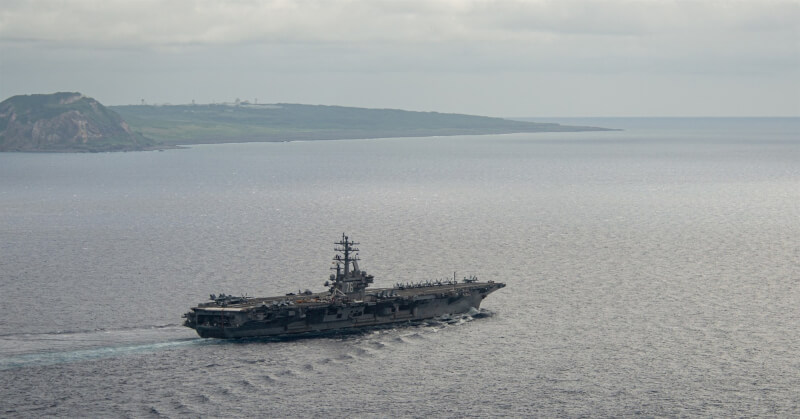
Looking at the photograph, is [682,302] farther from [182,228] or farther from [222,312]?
[182,228]

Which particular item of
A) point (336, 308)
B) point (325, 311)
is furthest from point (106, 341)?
point (336, 308)

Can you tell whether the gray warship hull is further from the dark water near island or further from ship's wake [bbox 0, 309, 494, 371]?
the dark water near island

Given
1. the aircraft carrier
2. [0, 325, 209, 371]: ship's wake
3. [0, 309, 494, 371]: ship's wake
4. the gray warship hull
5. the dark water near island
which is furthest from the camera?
the aircraft carrier

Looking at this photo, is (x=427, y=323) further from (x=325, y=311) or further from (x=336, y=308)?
(x=325, y=311)

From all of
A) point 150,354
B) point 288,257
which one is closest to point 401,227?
point 288,257

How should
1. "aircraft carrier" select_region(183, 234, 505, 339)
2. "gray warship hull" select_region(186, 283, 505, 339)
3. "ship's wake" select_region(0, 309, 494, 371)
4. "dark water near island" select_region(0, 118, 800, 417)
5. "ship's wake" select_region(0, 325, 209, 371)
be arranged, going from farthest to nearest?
"aircraft carrier" select_region(183, 234, 505, 339) < "gray warship hull" select_region(186, 283, 505, 339) < "ship's wake" select_region(0, 309, 494, 371) < "ship's wake" select_region(0, 325, 209, 371) < "dark water near island" select_region(0, 118, 800, 417)

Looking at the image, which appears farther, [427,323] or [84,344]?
[427,323]

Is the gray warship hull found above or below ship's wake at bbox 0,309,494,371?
above

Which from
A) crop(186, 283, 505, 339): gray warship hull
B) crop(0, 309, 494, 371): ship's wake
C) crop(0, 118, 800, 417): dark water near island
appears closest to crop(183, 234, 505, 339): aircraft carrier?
crop(186, 283, 505, 339): gray warship hull

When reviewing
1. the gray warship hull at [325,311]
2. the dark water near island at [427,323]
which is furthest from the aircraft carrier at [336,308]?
the dark water near island at [427,323]

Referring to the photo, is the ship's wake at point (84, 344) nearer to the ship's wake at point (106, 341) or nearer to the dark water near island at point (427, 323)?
the ship's wake at point (106, 341)

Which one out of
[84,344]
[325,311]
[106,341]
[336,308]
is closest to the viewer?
[84,344]
